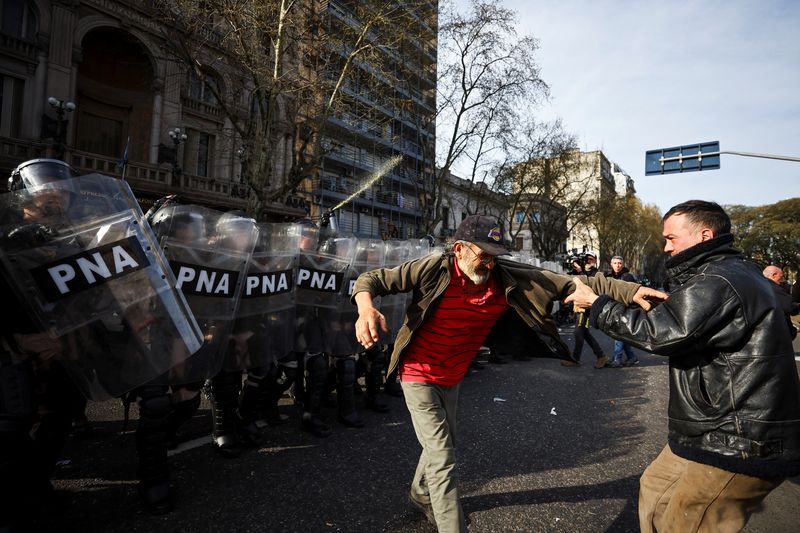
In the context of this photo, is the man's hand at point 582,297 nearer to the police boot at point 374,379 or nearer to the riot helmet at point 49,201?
the riot helmet at point 49,201

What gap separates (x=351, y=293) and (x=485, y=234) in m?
2.28

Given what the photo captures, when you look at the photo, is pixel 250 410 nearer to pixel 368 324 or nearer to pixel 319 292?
pixel 319 292

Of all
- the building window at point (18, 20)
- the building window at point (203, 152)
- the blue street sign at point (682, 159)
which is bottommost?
the blue street sign at point (682, 159)

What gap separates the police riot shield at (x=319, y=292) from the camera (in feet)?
13.2

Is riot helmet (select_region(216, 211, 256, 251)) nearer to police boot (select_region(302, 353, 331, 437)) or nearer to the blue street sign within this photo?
police boot (select_region(302, 353, 331, 437))

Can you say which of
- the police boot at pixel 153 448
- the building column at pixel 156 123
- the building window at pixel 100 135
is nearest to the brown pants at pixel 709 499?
the police boot at pixel 153 448

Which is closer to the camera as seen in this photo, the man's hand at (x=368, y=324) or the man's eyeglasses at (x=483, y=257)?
the man's hand at (x=368, y=324)

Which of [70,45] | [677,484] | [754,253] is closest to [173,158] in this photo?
[70,45]

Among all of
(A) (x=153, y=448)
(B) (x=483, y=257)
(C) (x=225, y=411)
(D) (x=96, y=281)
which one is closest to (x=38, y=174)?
(D) (x=96, y=281)

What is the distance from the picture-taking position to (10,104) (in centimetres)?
1778

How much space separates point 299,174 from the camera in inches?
446

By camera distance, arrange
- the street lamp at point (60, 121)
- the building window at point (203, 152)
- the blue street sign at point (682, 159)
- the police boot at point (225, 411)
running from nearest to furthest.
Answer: the police boot at point (225, 411), the street lamp at point (60, 121), the blue street sign at point (682, 159), the building window at point (203, 152)

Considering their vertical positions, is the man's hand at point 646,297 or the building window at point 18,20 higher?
the building window at point 18,20


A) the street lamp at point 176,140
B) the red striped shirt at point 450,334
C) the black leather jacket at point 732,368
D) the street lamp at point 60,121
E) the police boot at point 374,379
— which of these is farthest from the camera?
the street lamp at point 176,140
